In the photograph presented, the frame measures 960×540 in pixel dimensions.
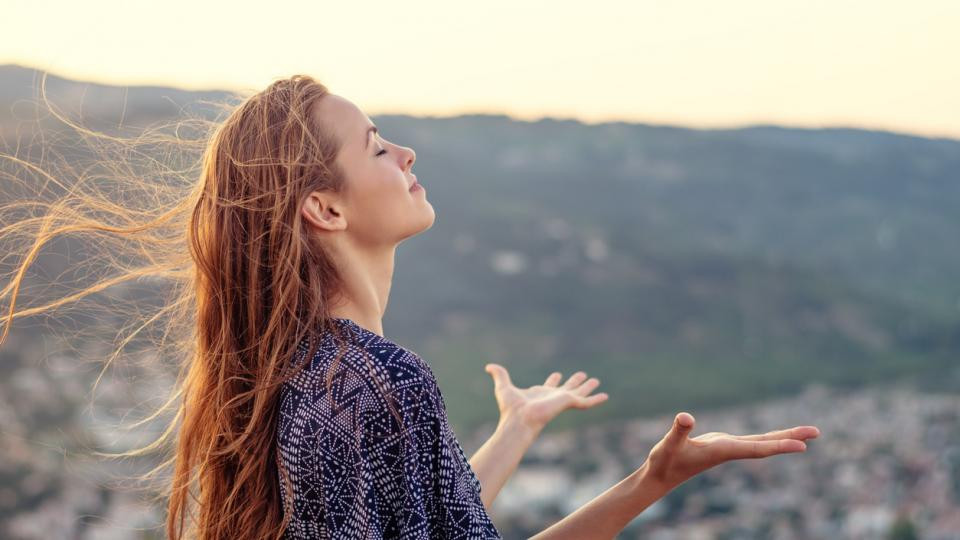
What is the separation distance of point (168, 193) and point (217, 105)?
222mm

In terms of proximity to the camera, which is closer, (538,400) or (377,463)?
(377,463)

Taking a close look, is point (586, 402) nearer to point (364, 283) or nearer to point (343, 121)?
point (364, 283)

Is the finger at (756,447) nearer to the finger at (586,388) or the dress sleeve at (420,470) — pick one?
the dress sleeve at (420,470)

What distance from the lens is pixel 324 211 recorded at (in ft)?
6.61

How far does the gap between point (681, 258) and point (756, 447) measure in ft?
220

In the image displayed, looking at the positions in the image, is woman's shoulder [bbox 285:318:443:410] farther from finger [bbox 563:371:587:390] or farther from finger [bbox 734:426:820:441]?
finger [bbox 563:371:587:390]

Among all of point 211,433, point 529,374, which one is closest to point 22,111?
point 211,433

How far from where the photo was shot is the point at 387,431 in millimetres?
1769

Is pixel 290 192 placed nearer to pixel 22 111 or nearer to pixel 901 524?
pixel 22 111

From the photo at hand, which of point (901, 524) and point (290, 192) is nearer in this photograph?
point (290, 192)

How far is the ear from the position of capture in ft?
6.52

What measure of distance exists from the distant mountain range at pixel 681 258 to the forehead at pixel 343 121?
160 feet

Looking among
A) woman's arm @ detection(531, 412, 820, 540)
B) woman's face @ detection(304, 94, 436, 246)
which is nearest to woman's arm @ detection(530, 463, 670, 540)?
woman's arm @ detection(531, 412, 820, 540)

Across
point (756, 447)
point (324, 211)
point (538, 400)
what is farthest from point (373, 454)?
point (538, 400)
